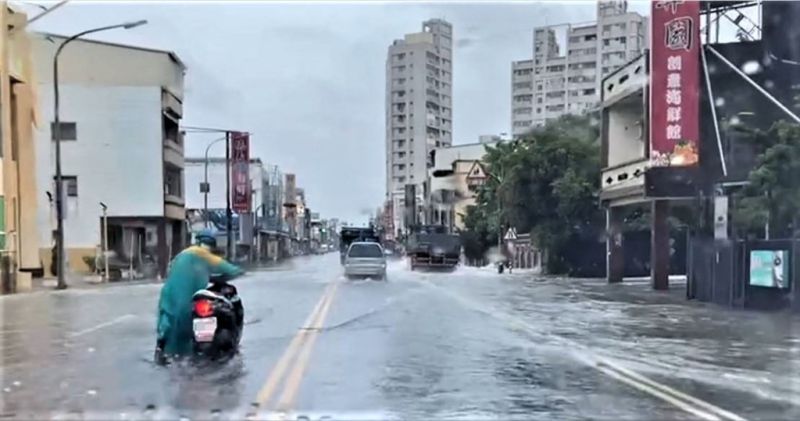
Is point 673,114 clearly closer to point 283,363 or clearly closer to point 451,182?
point 283,363

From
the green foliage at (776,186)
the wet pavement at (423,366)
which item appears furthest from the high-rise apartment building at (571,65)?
the wet pavement at (423,366)

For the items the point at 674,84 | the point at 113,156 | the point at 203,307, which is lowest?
the point at 203,307

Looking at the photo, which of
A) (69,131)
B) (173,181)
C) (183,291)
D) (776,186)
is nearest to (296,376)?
(183,291)

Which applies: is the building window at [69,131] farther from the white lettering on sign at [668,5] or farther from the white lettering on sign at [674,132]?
the white lettering on sign at [674,132]

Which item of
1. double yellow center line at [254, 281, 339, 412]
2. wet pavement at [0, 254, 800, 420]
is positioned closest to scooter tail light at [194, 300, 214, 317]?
wet pavement at [0, 254, 800, 420]

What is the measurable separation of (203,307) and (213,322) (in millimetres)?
244

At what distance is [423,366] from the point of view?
474 inches

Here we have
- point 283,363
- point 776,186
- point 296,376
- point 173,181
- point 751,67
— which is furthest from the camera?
point 173,181

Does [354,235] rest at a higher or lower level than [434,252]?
higher

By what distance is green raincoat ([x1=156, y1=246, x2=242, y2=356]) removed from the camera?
11820 millimetres

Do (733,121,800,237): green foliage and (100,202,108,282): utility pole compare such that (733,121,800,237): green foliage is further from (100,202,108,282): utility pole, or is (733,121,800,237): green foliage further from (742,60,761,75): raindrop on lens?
(100,202,108,282): utility pole

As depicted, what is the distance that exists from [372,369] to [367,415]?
3033mm

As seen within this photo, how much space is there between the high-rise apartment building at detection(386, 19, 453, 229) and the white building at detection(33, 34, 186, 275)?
45.8 feet

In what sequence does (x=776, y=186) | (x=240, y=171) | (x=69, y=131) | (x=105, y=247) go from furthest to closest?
(x=69, y=131) < (x=240, y=171) < (x=105, y=247) < (x=776, y=186)
